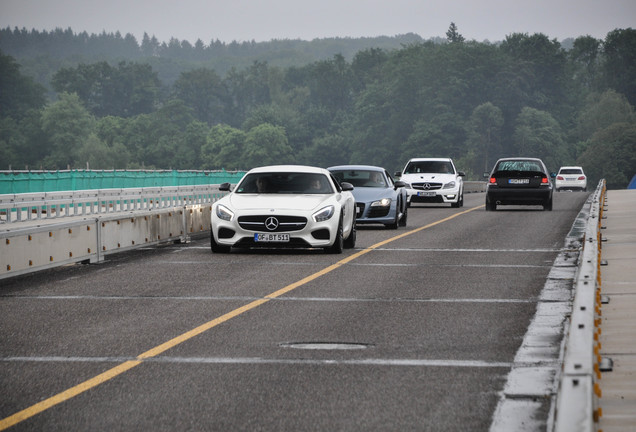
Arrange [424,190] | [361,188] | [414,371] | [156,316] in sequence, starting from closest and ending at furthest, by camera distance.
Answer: [414,371] < [156,316] < [361,188] < [424,190]

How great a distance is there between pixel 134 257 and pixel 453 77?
515 ft

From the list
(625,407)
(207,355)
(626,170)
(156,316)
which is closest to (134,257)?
(156,316)

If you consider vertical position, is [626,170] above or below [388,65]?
below

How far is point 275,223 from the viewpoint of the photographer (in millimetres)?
18312

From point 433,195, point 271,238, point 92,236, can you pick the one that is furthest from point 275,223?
point 433,195

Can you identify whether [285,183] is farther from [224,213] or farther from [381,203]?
[381,203]

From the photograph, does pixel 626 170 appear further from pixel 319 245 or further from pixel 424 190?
pixel 319 245

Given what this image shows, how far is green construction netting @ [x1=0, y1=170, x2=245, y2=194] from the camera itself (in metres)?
42.6

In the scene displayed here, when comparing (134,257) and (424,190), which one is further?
(424,190)

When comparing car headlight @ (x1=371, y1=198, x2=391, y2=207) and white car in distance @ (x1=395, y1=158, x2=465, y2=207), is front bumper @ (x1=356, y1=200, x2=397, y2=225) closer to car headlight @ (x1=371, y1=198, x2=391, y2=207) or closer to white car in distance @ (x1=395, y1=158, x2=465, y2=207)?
car headlight @ (x1=371, y1=198, x2=391, y2=207)

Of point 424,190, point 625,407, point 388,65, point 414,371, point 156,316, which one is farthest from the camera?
point 388,65

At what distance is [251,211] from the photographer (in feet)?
60.3

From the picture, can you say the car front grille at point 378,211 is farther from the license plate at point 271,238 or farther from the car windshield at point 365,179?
the license plate at point 271,238

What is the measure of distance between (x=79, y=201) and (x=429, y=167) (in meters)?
13.2
